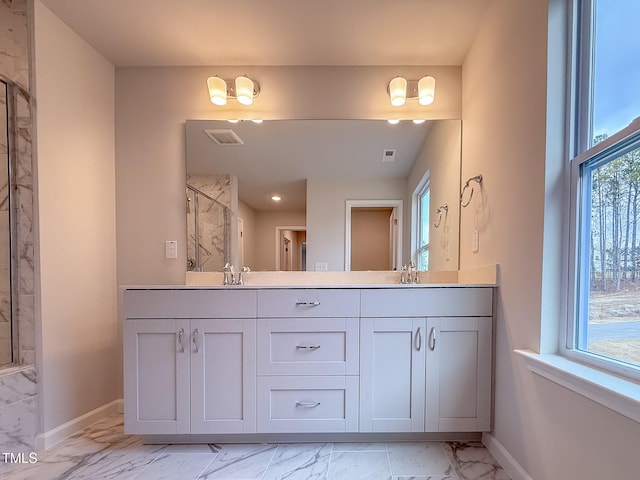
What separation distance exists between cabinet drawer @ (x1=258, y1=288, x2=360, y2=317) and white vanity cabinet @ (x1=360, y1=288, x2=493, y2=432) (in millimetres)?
141

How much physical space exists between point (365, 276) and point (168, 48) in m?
1.90

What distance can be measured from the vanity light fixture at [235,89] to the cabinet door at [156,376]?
139 cm

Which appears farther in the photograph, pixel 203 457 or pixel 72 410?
pixel 72 410

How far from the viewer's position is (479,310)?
5.55 ft

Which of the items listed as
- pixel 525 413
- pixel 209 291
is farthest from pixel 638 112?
pixel 209 291

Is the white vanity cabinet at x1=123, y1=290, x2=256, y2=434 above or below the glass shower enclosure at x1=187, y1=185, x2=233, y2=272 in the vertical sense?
below

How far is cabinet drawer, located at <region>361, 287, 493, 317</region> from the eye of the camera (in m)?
1.70

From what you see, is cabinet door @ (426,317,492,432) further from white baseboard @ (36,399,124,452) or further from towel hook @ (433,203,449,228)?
white baseboard @ (36,399,124,452)

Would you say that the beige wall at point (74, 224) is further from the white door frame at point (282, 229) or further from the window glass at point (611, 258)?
the window glass at point (611, 258)

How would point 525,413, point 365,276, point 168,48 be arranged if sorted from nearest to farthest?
point 525,413 → point 168,48 → point 365,276

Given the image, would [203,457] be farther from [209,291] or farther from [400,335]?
[400,335]

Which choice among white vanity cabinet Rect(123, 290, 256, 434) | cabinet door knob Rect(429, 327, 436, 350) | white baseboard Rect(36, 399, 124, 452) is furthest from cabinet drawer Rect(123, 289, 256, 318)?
cabinet door knob Rect(429, 327, 436, 350)

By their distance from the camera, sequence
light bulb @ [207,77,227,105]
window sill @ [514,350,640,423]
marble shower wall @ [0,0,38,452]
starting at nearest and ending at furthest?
window sill @ [514,350,640,423], marble shower wall @ [0,0,38,452], light bulb @ [207,77,227,105]

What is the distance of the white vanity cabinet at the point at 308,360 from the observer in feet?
5.55
